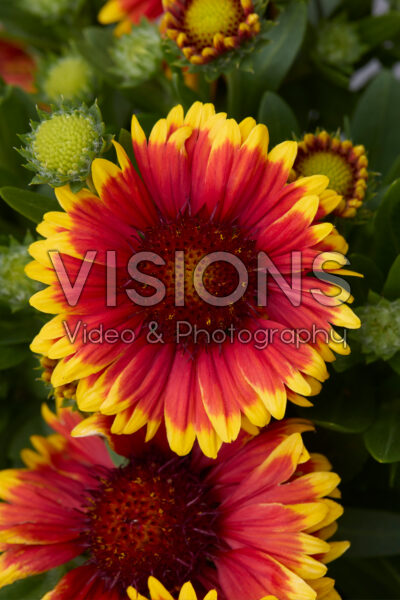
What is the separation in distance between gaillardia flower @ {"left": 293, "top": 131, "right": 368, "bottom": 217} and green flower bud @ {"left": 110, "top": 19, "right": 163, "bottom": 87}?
25 centimetres

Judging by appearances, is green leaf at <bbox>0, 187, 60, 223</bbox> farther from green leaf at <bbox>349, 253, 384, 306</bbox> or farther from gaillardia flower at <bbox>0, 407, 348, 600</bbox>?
green leaf at <bbox>349, 253, 384, 306</bbox>

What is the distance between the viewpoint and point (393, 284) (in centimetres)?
76

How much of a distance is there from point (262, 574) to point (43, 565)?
23 centimetres

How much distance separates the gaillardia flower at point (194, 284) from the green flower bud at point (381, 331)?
0.08 m

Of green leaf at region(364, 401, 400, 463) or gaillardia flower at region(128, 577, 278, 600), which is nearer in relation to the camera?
gaillardia flower at region(128, 577, 278, 600)

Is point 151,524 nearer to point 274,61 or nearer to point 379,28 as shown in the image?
point 274,61

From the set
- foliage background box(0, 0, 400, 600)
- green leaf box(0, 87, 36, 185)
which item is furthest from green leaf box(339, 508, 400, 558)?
green leaf box(0, 87, 36, 185)

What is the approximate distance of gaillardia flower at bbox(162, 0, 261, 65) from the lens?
29.7 inches

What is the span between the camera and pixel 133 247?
2.39 feet

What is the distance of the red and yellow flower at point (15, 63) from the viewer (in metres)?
1.38

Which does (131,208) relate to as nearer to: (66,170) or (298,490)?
(66,170)

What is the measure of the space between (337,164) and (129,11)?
1.40ft

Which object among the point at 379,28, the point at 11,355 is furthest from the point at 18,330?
the point at 379,28

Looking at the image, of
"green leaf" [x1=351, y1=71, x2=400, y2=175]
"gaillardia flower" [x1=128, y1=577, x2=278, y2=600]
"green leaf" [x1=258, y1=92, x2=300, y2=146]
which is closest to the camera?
"gaillardia flower" [x1=128, y1=577, x2=278, y2=600]
